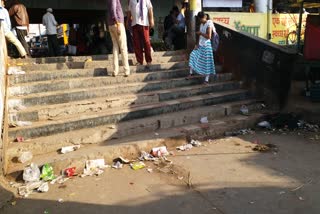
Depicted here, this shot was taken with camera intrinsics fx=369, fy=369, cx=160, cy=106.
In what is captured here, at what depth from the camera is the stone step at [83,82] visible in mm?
6102

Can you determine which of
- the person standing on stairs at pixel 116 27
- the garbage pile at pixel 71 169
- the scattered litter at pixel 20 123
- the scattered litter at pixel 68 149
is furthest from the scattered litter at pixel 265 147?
the scattered litter at pixel 20 123

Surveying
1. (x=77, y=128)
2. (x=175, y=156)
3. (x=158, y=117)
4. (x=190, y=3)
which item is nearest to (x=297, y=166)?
(x=175, y=156)

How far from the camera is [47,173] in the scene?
461 cm

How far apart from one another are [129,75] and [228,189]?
3.53 meters

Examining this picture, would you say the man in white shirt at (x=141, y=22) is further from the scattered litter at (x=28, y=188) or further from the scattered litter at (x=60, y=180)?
the scattered litter at (x=28, y=188)

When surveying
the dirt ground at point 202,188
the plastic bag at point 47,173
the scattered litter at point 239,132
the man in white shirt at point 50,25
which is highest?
the man in white shirt at point 50,25

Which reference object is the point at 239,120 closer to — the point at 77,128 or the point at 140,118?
the point at 140,118

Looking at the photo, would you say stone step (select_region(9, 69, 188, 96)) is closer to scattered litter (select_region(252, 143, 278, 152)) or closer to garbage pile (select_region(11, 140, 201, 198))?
garbage pile (select_region(11, 140, 201, 198))

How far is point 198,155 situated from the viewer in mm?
5590

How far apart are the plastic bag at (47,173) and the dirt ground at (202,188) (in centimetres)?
18

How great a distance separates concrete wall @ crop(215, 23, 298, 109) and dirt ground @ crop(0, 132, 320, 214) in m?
2.22

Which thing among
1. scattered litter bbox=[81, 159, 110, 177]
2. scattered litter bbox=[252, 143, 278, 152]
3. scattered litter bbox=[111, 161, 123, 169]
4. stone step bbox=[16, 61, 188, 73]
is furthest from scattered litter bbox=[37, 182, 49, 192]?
scattered litter bbox=[252, 143, 278, 152]

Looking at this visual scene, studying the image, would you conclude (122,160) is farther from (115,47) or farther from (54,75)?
(115,47)

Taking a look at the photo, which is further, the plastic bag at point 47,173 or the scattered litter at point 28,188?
the plastic bag at point 47,173
